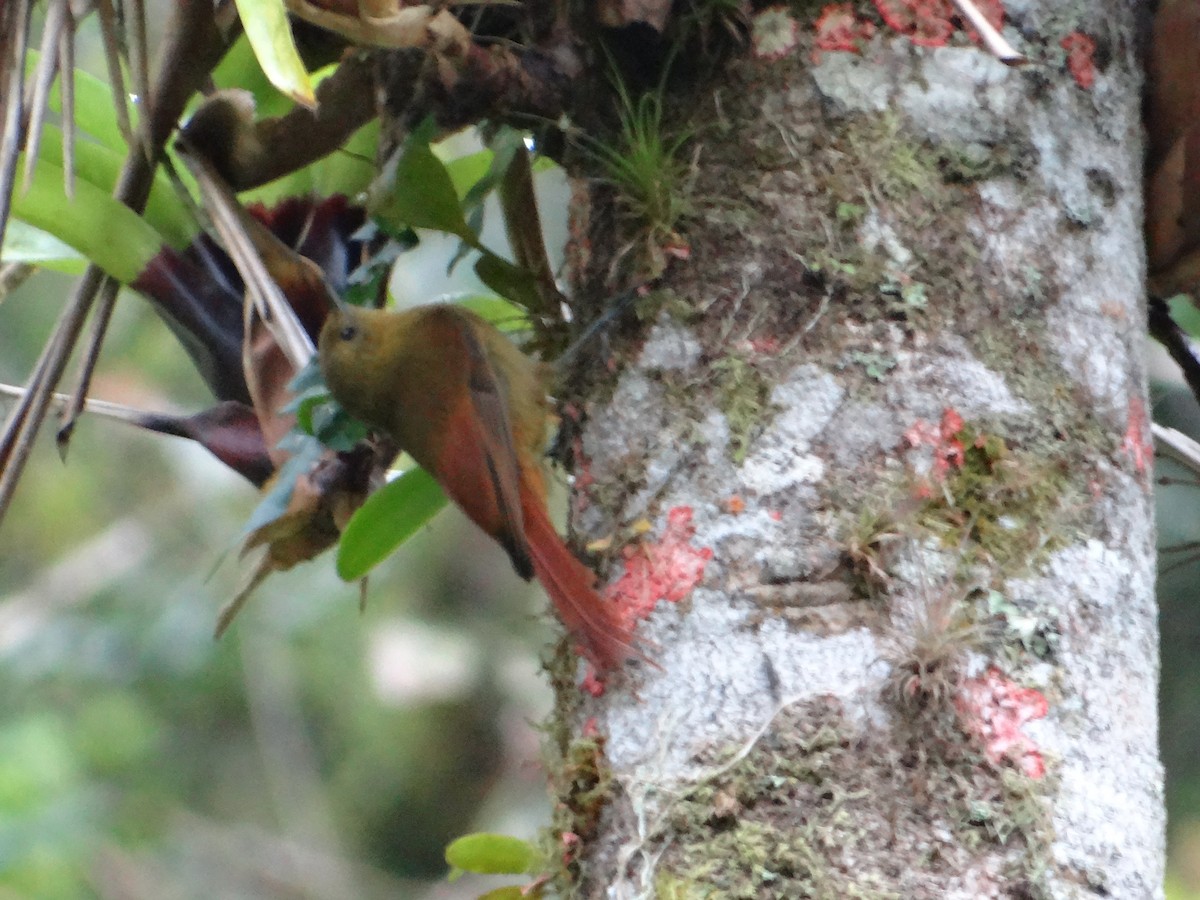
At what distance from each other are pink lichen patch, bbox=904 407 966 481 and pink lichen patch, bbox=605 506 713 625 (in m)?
0.22

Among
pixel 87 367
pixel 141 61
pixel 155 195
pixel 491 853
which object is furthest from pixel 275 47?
pixel 491 853

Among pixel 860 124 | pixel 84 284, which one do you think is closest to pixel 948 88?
pixel 860 124

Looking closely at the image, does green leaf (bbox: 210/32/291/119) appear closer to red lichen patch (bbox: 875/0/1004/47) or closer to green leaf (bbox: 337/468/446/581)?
green leaf (bbox: 337/468/446/581)

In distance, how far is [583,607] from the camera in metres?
1.16

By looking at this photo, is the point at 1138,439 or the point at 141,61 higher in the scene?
the point at 141,61

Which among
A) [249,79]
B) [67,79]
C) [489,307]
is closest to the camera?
[67,79]

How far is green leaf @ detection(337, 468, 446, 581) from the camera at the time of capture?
1.40 m

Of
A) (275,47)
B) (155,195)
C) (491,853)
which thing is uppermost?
(275,47)

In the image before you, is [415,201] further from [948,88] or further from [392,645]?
[392,645]

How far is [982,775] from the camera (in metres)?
1.04

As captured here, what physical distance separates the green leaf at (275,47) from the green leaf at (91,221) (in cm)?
48

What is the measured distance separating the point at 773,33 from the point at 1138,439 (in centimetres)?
56

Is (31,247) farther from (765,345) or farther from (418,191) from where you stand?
(765,345)

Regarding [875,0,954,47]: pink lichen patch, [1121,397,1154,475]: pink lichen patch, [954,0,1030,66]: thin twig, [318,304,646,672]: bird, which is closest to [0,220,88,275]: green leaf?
[318,304,646,672]: bird
